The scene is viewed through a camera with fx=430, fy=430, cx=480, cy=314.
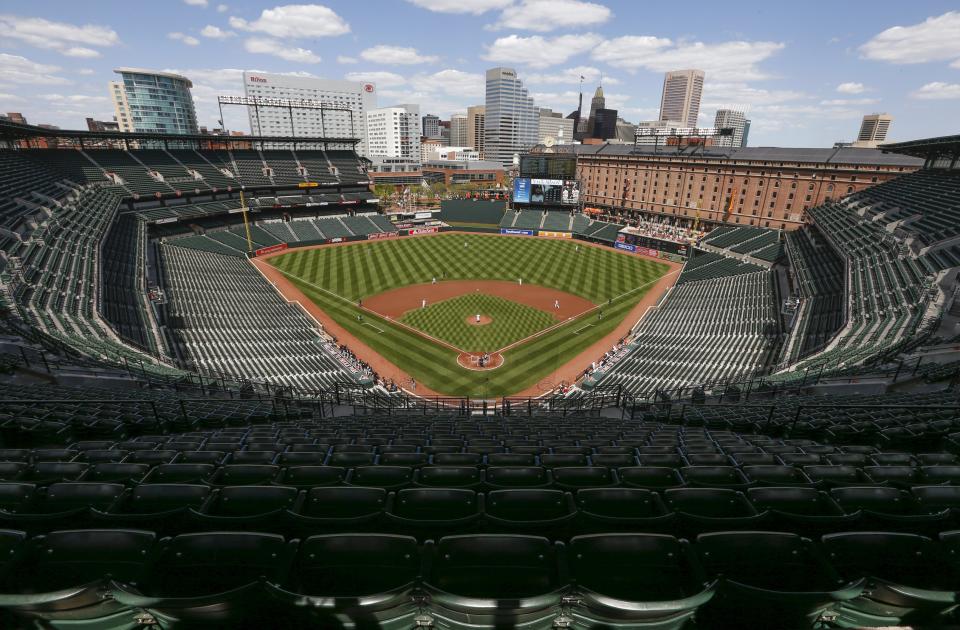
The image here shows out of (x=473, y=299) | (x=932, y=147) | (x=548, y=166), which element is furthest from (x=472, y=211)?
(x=932, y=147)

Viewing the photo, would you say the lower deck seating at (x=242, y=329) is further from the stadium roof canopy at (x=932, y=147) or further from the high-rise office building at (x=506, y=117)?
the high-rise office building at (x=506, y=117)

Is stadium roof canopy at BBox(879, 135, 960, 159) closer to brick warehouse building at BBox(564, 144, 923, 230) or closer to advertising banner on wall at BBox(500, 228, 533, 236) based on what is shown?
brick warehouse building at BBox(564, 144, 923, 230)

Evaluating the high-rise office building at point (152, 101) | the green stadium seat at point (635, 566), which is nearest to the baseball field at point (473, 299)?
the green stadium seat at point (635, 566)

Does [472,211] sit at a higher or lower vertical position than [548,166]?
lower

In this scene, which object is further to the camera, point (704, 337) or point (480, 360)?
point (704, 337)

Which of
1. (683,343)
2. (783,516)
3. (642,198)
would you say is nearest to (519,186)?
(642,198)

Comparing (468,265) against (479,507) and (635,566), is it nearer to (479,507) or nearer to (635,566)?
(479,507)

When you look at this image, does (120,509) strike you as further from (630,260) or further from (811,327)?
(630,260)
